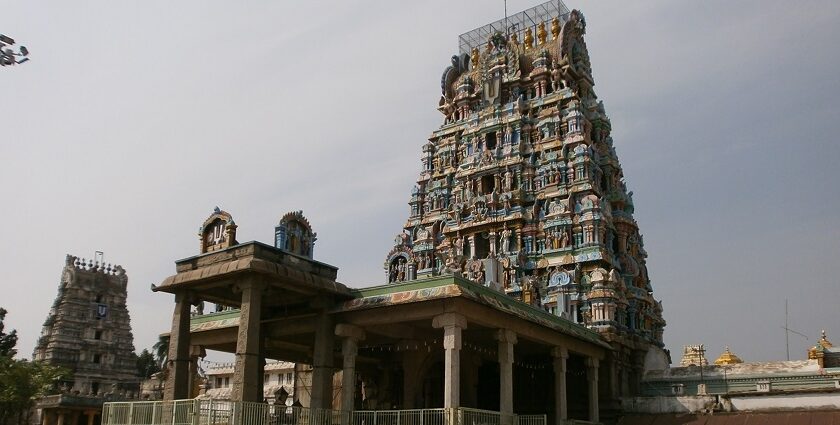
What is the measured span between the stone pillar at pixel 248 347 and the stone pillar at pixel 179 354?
7.72 ft

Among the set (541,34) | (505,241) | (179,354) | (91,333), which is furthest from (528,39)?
(91,333)

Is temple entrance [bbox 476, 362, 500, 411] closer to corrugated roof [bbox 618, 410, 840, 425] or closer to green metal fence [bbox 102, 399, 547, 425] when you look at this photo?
corrugated roof [bbox 618, 410, 840, 425]

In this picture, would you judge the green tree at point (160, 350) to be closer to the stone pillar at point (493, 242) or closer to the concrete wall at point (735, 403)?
the stone pillar at point (493, 242)

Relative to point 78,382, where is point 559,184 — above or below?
Answer: above

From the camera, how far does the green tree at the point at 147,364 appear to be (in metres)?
74.0

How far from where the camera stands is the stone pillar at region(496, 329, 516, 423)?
80.9 feet

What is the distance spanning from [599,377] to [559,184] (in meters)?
10.1

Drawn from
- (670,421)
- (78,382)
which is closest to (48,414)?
(78,382)

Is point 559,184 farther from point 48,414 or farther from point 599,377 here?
point 48,414

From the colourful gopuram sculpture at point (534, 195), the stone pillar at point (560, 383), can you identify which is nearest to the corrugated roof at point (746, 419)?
the colourful gopuram sculpture at point (534, 195)

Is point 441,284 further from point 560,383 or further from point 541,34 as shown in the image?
point 541,34

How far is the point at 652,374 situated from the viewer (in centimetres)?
3581

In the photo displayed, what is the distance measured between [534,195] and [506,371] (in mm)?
16588

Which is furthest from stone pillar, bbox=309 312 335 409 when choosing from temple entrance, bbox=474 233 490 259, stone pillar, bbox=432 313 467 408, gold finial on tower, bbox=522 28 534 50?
gold finial on tower, bbox=522 28 534 50
